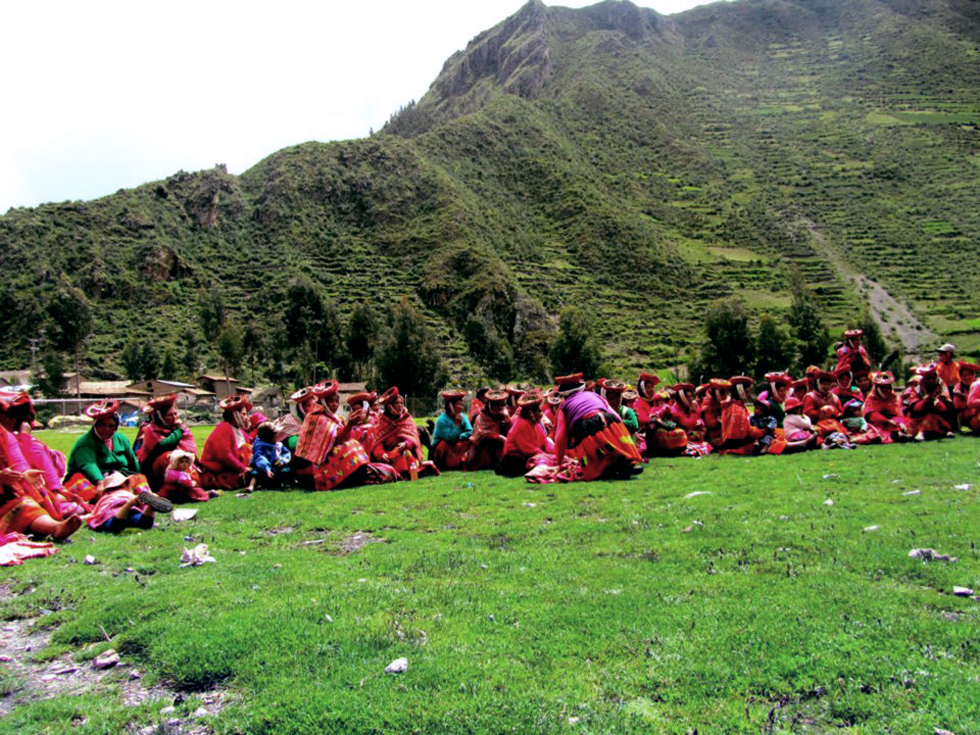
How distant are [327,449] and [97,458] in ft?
14.6

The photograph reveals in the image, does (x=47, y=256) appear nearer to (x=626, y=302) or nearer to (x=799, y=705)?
(x=626, y=302)

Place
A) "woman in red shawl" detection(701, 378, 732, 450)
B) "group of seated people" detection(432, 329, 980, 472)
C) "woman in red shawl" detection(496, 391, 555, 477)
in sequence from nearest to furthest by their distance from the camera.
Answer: "woman in red shawl" detection(496, 391, 555, 477) → "group of seated people" detection(432, 329, 980, 472) → "woman in red shawl" detection(701, 378, 732, 450)

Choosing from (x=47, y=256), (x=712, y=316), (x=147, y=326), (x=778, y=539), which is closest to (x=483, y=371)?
(x=712, y=316)

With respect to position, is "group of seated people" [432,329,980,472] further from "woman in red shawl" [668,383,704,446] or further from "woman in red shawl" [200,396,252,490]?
"woman in red shawl" [200,396,252,490]

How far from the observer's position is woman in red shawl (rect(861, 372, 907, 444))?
16.6 metres

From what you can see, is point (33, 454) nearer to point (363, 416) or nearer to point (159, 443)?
point (159, 443)

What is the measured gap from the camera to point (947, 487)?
10062mm

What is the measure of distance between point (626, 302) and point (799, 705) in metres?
91.4

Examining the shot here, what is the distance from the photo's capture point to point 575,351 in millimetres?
58406

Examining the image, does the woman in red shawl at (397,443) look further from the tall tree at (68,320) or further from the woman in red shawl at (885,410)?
the tall tree at (68,320)

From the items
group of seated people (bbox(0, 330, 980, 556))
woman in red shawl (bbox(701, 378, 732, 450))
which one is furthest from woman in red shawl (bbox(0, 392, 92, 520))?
woman in red shawl (bbox(701, 378, 732, 450))

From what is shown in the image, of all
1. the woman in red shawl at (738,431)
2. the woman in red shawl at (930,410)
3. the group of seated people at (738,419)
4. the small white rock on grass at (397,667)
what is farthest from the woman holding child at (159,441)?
the woman in red shawl at (930,410)

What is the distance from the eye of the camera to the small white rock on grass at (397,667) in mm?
4617

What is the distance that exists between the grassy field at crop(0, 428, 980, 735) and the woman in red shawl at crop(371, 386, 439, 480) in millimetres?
5100
